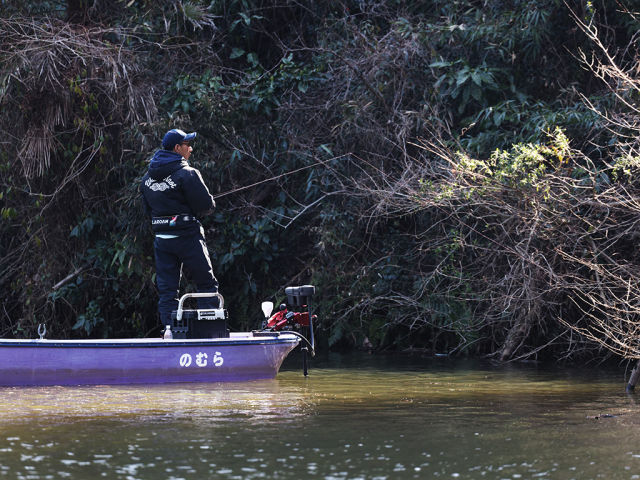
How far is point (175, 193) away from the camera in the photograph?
27.1 ft

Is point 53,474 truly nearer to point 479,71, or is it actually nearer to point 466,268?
point 466,268

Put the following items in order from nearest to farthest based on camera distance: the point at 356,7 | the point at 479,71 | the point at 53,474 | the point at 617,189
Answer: the point at 53,474 → the point at 617,189 → the point at 479,71 → the point at 356,7

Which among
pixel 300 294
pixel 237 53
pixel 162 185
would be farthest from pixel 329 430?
pixel 237 53

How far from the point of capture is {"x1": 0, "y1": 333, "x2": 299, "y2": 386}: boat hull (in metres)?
7.57

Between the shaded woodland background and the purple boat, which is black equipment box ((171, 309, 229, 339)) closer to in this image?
the purple boat

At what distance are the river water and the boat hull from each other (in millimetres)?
194

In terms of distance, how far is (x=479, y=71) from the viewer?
10688 mm

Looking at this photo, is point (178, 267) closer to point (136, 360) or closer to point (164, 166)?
point (164, 166)

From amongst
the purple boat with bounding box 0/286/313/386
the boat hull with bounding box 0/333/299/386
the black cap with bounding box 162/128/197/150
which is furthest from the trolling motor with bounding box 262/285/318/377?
the black cap with bounding box 162/128/197/150

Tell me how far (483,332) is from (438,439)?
5440 millimetres

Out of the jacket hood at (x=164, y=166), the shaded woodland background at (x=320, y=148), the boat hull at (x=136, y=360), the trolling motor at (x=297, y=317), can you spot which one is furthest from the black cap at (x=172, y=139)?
the shaded woodland background at (x=320, y=148)

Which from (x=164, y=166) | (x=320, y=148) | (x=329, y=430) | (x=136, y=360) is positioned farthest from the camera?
(x=320, y=148)

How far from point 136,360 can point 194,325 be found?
625mm

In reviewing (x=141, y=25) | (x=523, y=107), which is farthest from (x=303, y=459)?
(x=141, y=25)
